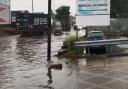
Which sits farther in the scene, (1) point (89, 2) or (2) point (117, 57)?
(1) point (89, 2)

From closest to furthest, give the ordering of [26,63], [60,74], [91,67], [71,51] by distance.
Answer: [60,74], [91,67], [26,63], [71,51]

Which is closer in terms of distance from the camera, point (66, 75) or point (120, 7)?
point (66, 75)

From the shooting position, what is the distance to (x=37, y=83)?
42.7ft

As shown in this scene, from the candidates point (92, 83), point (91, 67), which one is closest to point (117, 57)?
point (91, 67)

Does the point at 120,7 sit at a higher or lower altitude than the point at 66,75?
higher

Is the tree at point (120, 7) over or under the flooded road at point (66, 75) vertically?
over

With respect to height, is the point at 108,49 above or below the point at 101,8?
below

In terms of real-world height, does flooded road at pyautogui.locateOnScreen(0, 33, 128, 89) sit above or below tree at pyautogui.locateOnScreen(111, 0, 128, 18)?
below

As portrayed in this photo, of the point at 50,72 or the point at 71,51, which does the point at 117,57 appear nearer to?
the point at 71,51

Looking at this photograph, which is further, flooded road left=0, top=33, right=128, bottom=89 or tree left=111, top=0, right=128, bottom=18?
tree left=111, top=0, right=128, bottom=18

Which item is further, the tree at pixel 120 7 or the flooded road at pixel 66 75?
the tree at pixel 120 7

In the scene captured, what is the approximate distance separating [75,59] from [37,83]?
6.19m

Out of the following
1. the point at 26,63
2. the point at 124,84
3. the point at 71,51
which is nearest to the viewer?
the point at 124,84

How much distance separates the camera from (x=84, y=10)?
71.5ft
